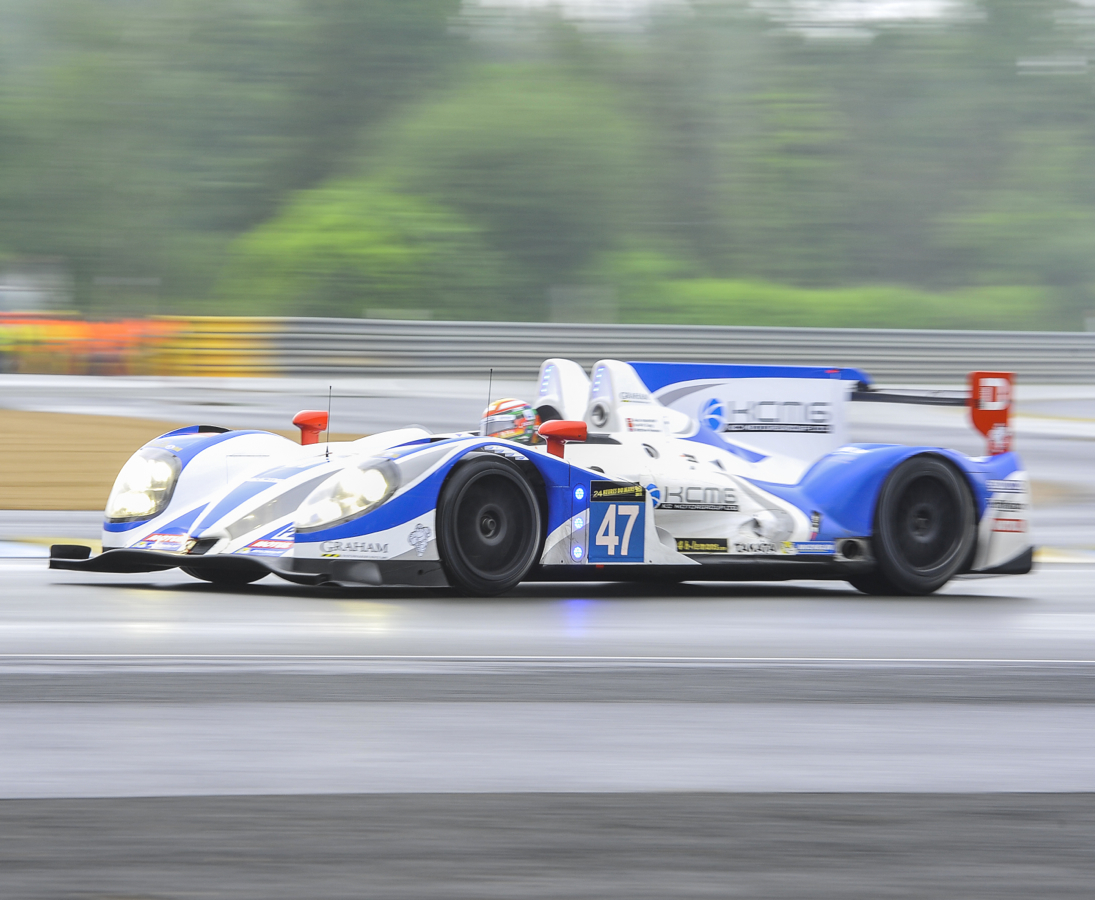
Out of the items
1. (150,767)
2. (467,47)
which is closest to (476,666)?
Result: (150,767)

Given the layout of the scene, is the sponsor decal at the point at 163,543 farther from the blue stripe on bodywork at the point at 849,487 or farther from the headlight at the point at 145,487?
the blue stripe on bodywork at the point at 849,487

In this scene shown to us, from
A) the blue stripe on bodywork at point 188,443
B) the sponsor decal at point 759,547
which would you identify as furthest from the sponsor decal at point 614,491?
the blue stripe on bodywork at point 188,443

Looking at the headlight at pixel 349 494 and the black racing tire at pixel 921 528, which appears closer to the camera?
the headlight at pixel 349 494

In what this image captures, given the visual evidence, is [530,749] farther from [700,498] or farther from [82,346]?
[82,346]

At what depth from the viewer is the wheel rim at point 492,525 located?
7.67m

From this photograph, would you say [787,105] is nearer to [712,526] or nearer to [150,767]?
[712,526]

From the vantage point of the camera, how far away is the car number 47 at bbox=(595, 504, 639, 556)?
26.3 ft

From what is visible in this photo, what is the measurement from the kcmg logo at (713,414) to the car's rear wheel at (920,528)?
3.10 feet

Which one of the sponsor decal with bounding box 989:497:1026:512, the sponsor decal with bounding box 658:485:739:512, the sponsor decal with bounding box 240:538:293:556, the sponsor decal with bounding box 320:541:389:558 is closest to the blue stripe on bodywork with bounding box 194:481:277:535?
the sponsor decal with bounding box 240:538:293:556

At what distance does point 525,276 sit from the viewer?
103 ft

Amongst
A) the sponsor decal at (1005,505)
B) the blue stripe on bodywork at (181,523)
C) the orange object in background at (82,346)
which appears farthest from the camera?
the orange object in background at (82,346)

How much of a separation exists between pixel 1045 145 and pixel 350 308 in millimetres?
19487

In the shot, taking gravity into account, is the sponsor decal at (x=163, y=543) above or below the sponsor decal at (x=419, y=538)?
below

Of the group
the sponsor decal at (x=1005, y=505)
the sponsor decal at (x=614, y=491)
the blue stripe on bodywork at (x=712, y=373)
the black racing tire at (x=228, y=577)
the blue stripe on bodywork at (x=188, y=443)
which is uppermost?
the blue stripe on bodywork at (x=712, y=373)
